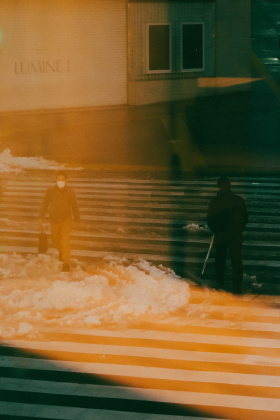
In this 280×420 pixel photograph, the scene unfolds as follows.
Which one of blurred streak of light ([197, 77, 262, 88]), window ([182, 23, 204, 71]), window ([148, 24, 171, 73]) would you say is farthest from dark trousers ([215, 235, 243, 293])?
blurred streak of light ([197, 77, 262, 88])

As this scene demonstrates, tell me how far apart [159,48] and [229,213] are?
83.1 ft

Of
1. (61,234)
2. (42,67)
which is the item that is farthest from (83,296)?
(42,67)

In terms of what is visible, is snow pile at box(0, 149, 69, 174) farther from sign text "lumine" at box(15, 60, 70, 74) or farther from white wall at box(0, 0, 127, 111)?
sign text "lumine" at box(15, 60, 70, 74)

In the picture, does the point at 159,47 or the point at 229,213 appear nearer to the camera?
the point at 229,213

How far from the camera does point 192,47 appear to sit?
36531 mm

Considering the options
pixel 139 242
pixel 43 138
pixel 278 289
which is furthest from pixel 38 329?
pixel 43 138

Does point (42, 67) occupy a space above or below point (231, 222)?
above

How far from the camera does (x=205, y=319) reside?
10273 mm

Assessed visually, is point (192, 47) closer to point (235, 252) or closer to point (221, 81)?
point (221, 81)

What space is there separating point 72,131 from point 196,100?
9.22 metres

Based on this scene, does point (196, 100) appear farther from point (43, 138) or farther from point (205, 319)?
point (205, 319)

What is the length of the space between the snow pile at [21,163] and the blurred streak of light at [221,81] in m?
15.8

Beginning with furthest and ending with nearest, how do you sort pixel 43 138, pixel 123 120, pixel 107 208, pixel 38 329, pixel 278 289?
pixel 123 120 → pixel 43 138 → pixel 107 208 → pixel 278 289 → pixel 38 329

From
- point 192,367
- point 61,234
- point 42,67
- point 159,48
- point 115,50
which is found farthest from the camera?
point 159,48
